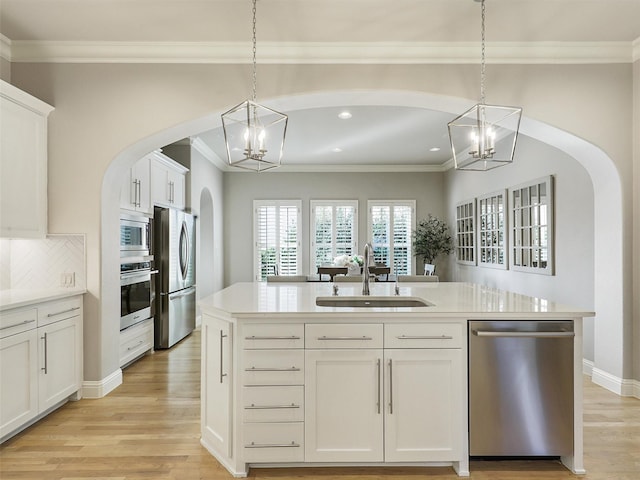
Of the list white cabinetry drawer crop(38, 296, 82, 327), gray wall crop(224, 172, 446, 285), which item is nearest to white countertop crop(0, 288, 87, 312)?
white cabinetry drawer crop(38, 296, 82, 327)

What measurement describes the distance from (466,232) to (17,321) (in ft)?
21.8

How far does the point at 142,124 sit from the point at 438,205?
21.5ft

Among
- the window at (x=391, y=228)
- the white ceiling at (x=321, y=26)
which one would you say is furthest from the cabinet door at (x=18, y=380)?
the window at (x=391, y=228)

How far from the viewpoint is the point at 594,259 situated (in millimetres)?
4137

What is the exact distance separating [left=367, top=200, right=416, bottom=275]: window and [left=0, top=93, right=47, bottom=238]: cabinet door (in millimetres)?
6321

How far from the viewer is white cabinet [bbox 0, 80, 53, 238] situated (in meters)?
3.10

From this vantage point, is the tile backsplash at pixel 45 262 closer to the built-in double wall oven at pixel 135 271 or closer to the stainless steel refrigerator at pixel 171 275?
the built-in double wall oven at pixel 135 271

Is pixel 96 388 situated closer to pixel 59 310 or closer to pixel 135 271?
pixel 59 310

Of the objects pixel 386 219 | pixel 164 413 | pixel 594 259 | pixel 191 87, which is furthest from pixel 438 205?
pixel 164 413

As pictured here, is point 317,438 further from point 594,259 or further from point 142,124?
point 594,259

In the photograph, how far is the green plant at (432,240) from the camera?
8430mm

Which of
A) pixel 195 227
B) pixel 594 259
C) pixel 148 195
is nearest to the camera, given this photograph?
pixel 594 259

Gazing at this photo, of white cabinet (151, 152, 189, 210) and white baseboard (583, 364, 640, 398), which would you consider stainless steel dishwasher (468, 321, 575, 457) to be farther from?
white cabinet (151, 152, 189, 210)

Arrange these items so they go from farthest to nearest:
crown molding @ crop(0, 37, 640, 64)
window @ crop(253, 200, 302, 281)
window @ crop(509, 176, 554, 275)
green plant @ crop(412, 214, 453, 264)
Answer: window @ crop(253, 200, 302, 281) → green plant @ crop(412, 214, 453, 264) → window @ crop(509, 176, 554, 275) → crown molding @ crop(0, 37, 640, 64)
